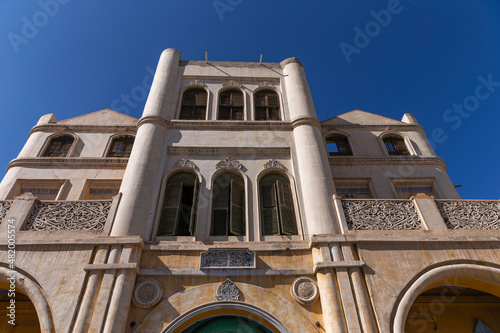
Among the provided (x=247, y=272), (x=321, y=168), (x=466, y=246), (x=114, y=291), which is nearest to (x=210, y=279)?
(x=247, y=272)

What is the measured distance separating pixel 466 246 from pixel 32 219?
9.81 m

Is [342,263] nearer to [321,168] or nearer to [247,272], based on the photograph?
[247,272]

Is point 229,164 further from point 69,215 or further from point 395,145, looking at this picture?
point 395,145

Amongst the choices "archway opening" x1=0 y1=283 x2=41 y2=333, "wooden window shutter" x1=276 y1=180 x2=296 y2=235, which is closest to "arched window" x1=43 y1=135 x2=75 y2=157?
"archway opening" x1=0 y1=283 x2=41 y2=333

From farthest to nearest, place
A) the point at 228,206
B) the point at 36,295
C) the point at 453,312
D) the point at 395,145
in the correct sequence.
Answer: the point at 395,145
the point at 228,206
the point at 453,312
the point at 36,295

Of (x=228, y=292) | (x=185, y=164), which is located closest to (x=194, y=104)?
(x=185, y=164)

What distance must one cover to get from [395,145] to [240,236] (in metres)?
8.08

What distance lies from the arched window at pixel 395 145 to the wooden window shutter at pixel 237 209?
665cm

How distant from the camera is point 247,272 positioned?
718 cm

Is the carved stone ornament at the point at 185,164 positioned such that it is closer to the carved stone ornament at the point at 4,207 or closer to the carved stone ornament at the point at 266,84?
the carved stone ornament at the point at 4,207

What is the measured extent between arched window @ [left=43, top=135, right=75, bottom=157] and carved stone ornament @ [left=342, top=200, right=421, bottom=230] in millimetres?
9983

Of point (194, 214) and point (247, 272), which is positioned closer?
point (247, 272)

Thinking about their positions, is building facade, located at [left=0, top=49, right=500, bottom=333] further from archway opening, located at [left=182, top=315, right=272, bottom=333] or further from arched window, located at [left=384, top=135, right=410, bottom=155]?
arched window, located at [left=384, top=135, right=410, bottom=155]

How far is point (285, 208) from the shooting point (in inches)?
341
